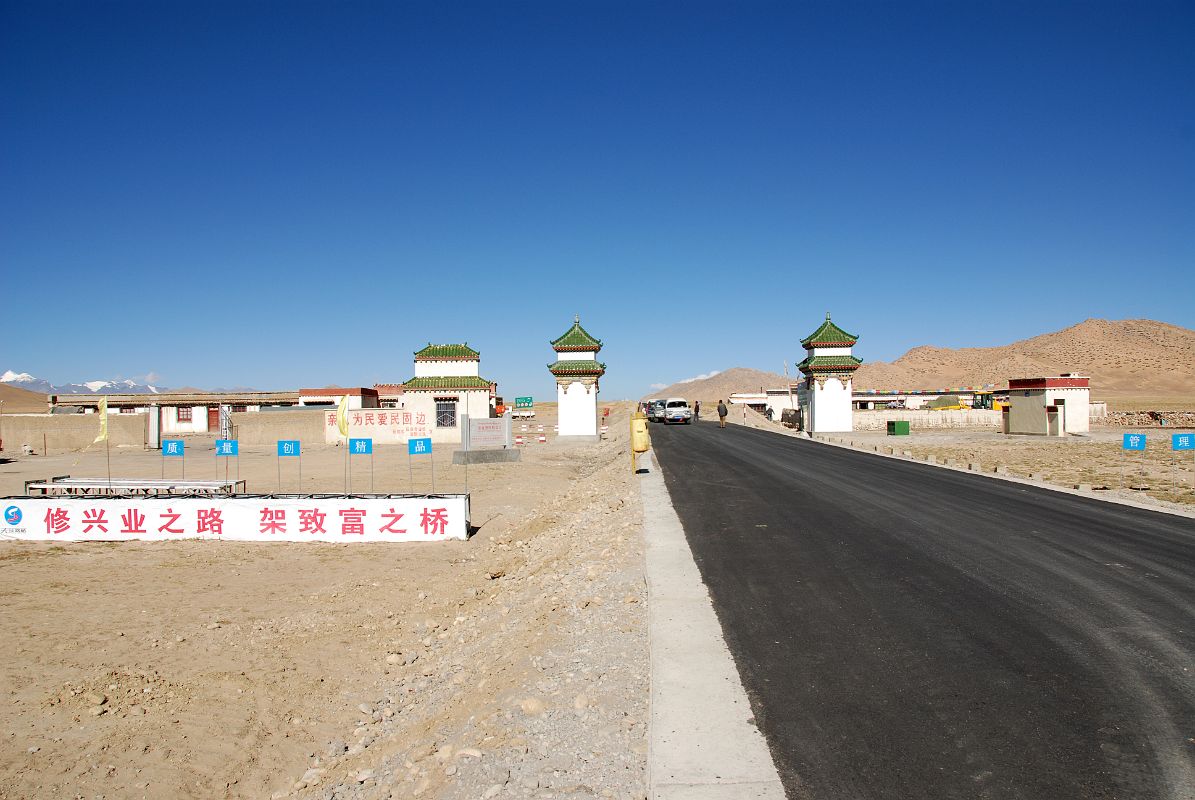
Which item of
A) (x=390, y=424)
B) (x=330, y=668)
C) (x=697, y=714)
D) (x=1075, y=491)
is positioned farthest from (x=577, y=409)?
(x=697, y=714)

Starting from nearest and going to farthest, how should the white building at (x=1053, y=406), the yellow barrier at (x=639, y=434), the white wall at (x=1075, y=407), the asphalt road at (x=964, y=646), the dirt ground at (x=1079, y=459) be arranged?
the asphalt road at (x=964, y=646) < the dirt ground at (x=1079, y=459) < the yellow barrier at (x=639, y=434) < the white building at (x=1053, y=406) < the white wall at (x=1075, y=407)

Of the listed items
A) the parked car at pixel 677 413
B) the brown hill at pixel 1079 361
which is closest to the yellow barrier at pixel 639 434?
the parked car at pixel 677 413

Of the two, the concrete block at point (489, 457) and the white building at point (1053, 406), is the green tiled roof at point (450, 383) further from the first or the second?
the white building at point (1053, 406)

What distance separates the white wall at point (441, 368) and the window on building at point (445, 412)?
7.20 ft

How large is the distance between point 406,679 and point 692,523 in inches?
248

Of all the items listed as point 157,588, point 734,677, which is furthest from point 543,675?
point 157,588

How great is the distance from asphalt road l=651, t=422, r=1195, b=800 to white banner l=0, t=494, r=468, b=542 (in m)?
6.84

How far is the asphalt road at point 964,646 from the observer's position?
4.44 metres

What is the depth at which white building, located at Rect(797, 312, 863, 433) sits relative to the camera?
43.7 metres

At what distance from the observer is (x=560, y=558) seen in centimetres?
1191

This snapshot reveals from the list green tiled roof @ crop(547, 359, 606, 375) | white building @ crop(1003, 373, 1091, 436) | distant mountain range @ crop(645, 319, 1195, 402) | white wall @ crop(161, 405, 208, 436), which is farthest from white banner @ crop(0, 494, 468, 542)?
distant mountain range @ crop(645, 319, 1195, 402)

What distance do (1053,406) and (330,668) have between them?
1781 inches

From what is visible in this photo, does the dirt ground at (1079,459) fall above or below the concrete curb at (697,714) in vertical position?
above

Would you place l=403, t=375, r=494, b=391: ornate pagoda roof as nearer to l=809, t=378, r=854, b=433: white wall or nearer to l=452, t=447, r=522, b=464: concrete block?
l=452, t=447, r=522, b=464: concrete block
